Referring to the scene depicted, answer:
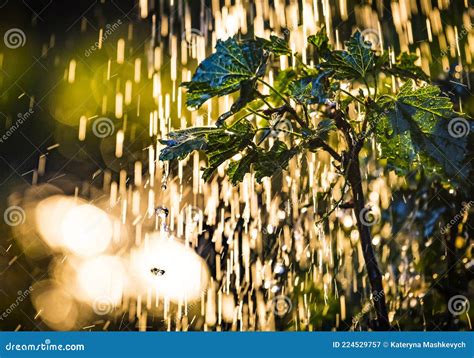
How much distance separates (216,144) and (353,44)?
26cm

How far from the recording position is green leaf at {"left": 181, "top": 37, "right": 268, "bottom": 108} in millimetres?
752

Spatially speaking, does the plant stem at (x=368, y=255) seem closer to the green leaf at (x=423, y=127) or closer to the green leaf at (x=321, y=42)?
the green leaf at (x=423, y=127)

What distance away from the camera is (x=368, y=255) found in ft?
2.33

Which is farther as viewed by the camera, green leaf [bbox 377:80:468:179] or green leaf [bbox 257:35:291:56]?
green leaf [bbox 257:35:291:56]

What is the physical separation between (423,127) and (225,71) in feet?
1.03

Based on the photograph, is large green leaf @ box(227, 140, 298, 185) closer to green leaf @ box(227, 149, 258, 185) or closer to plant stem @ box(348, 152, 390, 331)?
green leaf @ box(227, 149, 258, 185)

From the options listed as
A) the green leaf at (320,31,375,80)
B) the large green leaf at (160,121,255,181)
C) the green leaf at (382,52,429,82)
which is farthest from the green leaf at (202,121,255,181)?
the green leaf at (382,52,429,82)

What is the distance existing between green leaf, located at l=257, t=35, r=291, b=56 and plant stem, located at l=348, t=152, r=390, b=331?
0.24 meters

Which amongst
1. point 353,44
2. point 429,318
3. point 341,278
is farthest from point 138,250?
point 353,44

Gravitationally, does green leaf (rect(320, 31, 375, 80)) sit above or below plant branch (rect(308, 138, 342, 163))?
above

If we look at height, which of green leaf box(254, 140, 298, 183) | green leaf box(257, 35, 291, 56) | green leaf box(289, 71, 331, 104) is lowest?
green leaf box(254, 140, 298, 183)

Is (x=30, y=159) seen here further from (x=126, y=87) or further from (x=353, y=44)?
(x=353, y=44)

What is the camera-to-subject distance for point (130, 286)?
93.6 inches
